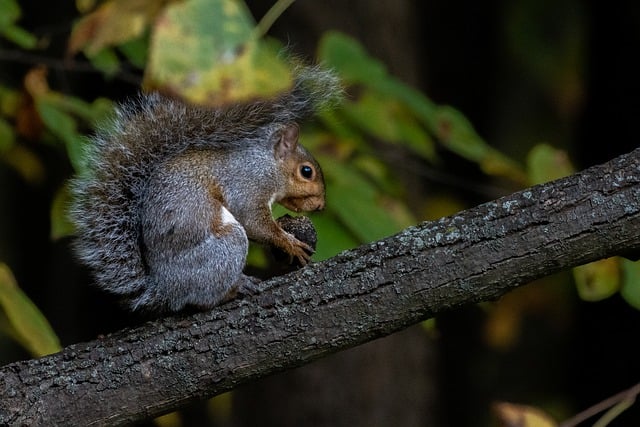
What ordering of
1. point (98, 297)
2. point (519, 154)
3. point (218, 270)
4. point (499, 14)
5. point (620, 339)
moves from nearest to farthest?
point (218, 270) < point (620, 339) < point (98, 297) < point (499, 14) < point (519, 154)

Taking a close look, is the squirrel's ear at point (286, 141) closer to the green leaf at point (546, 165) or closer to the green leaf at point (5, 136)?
the green leaf at point (546, 165)

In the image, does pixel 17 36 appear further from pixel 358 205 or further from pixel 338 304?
pixel 338 304

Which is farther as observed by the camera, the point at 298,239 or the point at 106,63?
the point at 106,63

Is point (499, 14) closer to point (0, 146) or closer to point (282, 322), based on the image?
point (0, 146)

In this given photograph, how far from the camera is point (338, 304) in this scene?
2.04 meters

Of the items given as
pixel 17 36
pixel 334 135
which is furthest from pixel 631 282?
pixel 17 36

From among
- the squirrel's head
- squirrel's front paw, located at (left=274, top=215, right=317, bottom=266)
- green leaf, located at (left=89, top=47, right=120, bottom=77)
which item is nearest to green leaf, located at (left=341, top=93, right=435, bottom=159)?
the squirrel's head

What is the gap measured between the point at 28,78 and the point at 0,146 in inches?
9.7

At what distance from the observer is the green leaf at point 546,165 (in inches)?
107

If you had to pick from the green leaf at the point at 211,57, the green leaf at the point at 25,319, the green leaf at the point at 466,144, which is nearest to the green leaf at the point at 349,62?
the green leaf at the point at 466,144

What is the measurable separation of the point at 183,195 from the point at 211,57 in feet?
3.80

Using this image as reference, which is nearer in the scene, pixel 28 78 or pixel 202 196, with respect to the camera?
pixel 202 196

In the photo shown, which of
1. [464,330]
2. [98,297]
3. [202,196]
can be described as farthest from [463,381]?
[202,196]

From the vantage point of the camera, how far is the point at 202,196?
2.28 meters
